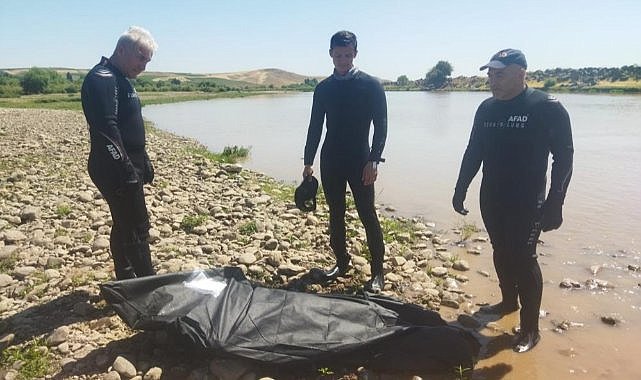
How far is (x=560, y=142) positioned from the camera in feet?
10.8

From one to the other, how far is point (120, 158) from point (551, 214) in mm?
3322

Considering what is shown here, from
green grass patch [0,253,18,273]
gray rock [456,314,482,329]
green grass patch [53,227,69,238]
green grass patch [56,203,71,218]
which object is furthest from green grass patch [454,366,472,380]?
green grass patch [56,203,71,218]

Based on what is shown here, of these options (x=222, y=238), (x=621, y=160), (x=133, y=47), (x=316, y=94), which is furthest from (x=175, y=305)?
(x=621, y=160)

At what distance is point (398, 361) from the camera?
317 centimetres

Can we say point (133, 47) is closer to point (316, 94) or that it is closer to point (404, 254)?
point (316, 94)

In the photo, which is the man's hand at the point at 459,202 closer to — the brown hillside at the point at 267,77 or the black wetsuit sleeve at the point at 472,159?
the black wetsuit sleeve at the point at 472,159

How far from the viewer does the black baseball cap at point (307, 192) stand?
16.0ft

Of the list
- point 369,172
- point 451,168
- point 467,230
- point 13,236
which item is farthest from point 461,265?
point 451,168

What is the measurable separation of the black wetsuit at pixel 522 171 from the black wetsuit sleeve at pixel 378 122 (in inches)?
33.4

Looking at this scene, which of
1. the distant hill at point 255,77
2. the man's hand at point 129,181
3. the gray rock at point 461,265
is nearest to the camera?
the man's hand at point 129,181

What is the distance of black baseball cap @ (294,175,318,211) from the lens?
489cm

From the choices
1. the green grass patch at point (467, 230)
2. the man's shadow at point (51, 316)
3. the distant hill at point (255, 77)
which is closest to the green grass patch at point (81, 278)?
the man's shadow at point (51, 316)

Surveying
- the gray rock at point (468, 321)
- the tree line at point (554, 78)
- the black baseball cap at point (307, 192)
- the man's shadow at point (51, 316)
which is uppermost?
the tree line at point (554, 78)

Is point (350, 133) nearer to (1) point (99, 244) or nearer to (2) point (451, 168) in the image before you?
(1) point (99, 244)
